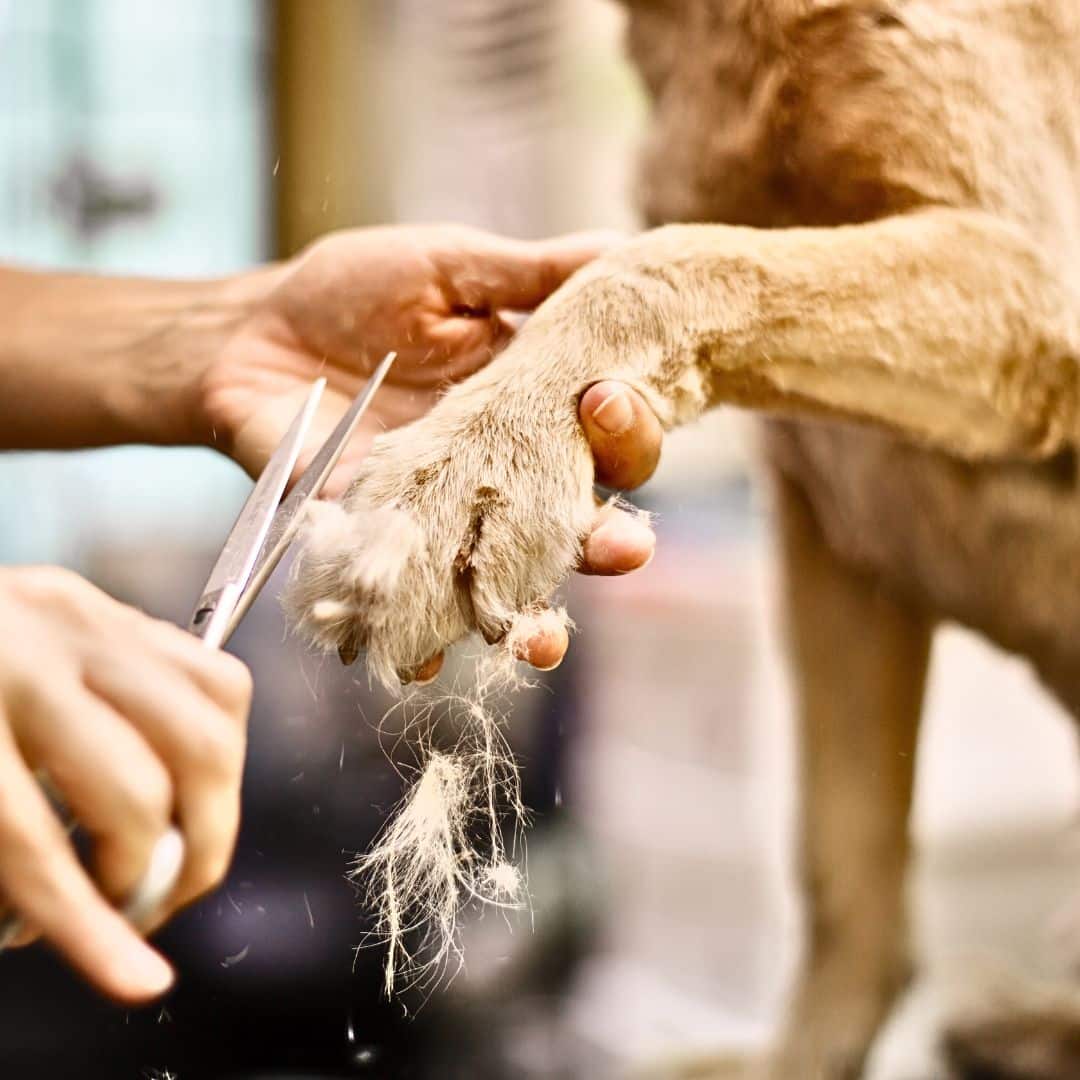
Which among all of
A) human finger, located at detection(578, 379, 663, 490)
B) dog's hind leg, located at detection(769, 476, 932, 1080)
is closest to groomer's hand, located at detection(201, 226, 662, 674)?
human finger, located at detection(578, 379, 663, 490)

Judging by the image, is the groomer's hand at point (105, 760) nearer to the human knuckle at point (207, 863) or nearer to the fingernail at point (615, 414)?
the human knuckle at point (207, 863)

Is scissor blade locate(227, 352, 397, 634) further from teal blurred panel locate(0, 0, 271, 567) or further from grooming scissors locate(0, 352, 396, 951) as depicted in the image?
teal blurred panel locate(0, 0, 271, 567)

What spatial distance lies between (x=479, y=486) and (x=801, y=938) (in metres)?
0.71

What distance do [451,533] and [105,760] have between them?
0.22 metres

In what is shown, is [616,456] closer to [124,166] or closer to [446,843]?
[446,843]

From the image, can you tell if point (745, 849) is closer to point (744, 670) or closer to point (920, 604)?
point (744, 670)

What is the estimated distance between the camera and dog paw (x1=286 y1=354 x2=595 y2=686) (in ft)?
1.62

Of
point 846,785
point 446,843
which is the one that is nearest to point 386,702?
point 446,843

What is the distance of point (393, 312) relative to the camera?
0.67 m

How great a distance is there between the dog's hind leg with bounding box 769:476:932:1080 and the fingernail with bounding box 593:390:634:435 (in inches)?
20.8

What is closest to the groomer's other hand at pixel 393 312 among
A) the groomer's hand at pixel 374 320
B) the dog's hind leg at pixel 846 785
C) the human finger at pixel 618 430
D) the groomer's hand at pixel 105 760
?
the groomer's hand at pixel 374 320

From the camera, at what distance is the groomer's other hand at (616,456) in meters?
0.54

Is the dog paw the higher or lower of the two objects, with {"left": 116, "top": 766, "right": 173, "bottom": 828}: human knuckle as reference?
lower

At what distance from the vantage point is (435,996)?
1.99 ft
